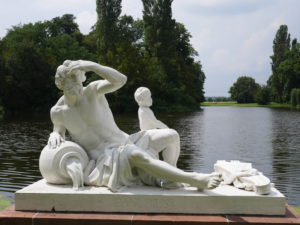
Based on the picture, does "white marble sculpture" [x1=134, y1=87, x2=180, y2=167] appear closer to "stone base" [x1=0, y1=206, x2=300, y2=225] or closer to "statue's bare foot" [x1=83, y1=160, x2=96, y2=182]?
"statue's bare foot" [x1=83, y1=160, x2=96, y2=182]

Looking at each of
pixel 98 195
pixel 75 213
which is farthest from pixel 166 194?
pixel 75 213

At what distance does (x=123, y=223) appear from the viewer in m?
4.22

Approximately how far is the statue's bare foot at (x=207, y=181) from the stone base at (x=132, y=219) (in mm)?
314

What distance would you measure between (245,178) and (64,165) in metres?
2.04

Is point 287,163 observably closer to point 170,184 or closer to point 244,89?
point 170,184

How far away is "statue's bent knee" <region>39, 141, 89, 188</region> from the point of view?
181 inches

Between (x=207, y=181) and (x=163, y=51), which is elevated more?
(x=163, y=51)

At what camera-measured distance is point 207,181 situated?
4.38m

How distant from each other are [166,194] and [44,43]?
1761 inches

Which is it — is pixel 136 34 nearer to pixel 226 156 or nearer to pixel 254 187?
pixel 226 156

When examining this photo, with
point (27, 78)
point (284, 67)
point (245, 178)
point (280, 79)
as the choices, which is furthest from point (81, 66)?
point (280, 79)

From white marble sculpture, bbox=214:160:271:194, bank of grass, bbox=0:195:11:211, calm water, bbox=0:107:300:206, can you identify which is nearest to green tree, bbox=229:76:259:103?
calm water, bbox=0:107:300:206

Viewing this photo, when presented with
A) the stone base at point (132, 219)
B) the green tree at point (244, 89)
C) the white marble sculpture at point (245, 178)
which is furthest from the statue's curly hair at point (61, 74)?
the green tree at point (244, 89)

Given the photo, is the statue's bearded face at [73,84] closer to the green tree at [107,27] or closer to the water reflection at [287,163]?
the water reflection at [287,163]
